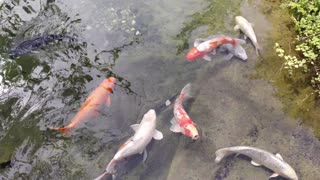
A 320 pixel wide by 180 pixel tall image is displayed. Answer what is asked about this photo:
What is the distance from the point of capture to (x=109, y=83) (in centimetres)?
621

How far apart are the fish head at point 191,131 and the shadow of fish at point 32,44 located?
2903 millimetres

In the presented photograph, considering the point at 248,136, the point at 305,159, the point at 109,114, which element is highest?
the point at 109,114

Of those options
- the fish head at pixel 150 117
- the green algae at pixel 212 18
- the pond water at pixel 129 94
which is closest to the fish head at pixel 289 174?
the pond water at pixel 129 94

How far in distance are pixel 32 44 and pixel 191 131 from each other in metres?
3.37

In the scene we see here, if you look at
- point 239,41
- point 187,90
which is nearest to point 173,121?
point 187,90

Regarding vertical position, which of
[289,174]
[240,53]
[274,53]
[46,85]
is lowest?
[289,174]

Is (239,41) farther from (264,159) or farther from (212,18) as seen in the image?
(264,159)

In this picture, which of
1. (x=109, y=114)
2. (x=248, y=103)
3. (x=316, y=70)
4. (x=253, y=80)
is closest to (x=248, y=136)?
Result: (x=248, y=103)

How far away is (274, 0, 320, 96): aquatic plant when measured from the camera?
6.14m

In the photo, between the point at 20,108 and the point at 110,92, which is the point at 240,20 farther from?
the point at 20,108

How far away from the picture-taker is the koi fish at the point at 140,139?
538cm

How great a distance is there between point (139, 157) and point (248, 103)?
200 cm

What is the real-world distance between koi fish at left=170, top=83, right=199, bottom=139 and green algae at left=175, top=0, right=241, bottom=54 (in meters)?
1.27

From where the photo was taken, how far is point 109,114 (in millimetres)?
6059
